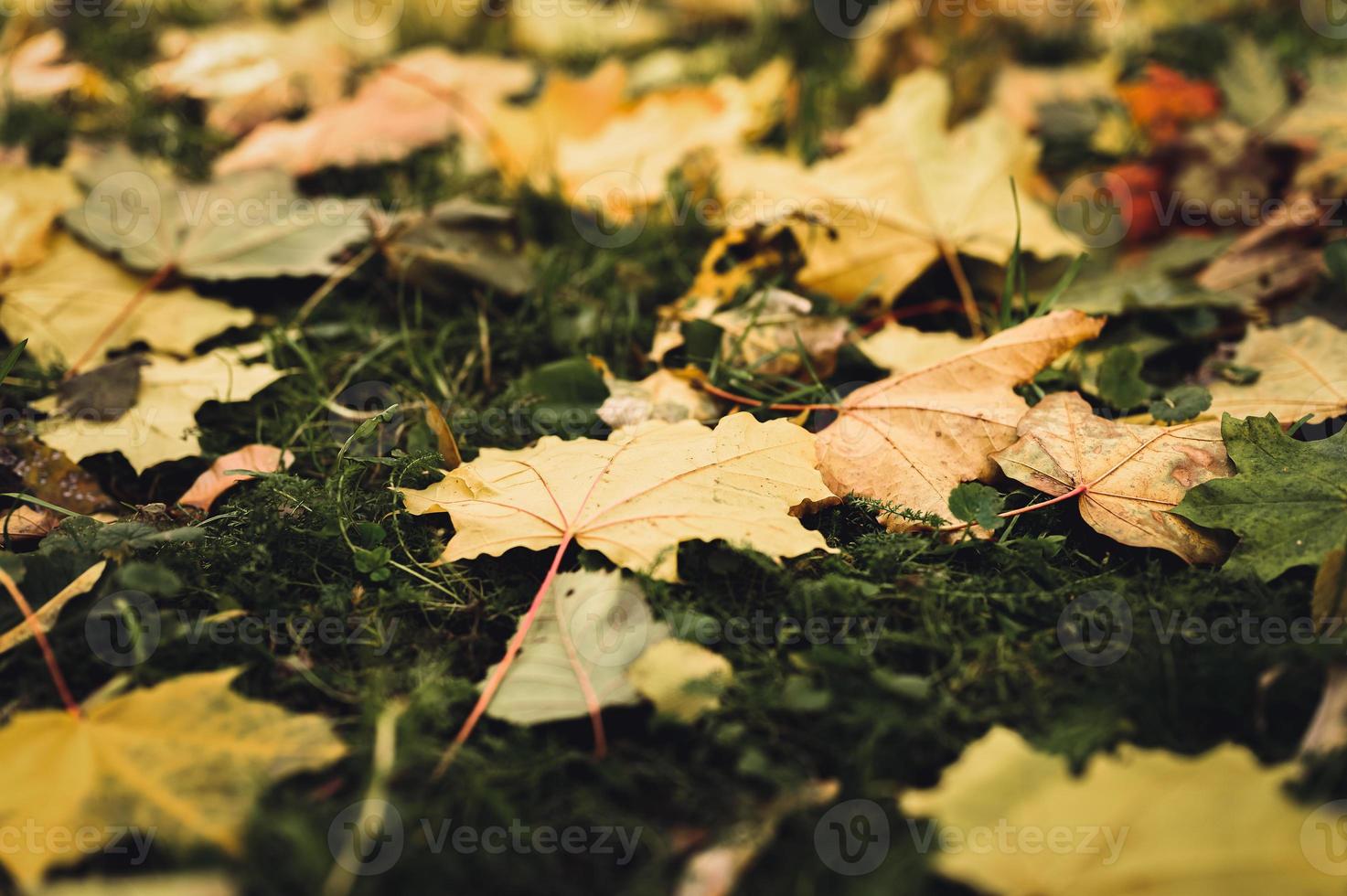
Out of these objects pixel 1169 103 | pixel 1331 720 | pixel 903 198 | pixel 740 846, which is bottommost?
pixel 740 846

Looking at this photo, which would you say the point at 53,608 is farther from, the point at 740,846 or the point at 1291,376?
the point at 1291,376

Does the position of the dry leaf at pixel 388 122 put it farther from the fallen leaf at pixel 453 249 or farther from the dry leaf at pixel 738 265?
the dry leaf at pixel 738 265

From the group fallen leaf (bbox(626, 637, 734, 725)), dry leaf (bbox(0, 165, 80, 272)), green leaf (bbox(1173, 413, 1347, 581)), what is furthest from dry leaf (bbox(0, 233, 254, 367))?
green leaf (bbox(1173, 413, 1347, 581))

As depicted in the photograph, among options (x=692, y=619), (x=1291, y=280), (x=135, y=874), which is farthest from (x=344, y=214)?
(x=1291, y=280)

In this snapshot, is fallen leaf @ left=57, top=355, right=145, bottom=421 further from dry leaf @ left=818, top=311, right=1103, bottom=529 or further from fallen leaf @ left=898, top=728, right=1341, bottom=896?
fallen leaf @ left=898, top=728, right=1341, bottom=896

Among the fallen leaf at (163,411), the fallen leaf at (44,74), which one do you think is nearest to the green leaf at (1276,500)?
the fallen leaf at (163,411)

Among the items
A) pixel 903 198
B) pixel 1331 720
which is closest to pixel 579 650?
pixel 1331 720

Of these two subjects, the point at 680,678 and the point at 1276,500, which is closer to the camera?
the point at 680,678
